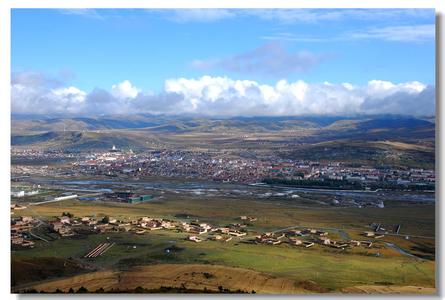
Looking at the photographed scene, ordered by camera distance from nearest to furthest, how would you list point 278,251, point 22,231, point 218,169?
1. point 278,251
2. point 22,231
3. point 218,169

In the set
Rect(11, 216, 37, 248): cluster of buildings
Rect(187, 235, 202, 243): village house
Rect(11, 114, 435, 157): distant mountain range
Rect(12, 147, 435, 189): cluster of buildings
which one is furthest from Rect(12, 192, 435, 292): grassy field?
Rect(11, 114, 435, 157): distant mountain range

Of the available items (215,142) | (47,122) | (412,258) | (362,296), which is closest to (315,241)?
(412,258)

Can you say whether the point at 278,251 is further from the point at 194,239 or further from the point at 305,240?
the point at 194,239

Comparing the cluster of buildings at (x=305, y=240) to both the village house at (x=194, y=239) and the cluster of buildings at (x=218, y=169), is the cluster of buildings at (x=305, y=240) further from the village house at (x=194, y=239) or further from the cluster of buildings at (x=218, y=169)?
the cluster of buildings at (x=218, y=169)

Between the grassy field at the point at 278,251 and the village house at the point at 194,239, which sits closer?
the grassy field at the point at 278,251

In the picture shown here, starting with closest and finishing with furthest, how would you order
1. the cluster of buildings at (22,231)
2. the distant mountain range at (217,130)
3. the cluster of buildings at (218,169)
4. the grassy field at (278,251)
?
the grassy field at (278,251), the cluster of buildings at (22,231), the cluster of buildings at (218,169), the distant mountain range at (217,130)

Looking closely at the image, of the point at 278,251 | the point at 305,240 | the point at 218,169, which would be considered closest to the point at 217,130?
the point at 218,169

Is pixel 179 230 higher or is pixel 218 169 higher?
pixel 218 169

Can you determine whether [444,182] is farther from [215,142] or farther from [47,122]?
[47,122]

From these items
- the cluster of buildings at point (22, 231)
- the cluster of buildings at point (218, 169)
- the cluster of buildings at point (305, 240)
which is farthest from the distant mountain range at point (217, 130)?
the cluster of buildings at point (305, 240)
